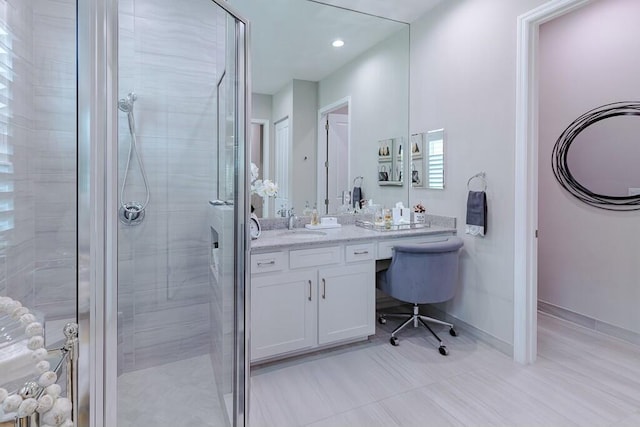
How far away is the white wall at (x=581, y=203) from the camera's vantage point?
2668mm

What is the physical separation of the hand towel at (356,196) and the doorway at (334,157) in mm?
43

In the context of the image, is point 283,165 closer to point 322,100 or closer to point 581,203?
point 322,100

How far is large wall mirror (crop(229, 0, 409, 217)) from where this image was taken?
2.80 m

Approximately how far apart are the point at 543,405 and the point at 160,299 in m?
2.23

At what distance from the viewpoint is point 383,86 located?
3.33 metres

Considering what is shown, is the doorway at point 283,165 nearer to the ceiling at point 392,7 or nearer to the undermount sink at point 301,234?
the undermount sink at point 301,234

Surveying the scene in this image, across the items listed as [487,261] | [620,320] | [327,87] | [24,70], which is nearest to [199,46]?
[24,70]

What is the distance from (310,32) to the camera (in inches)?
117

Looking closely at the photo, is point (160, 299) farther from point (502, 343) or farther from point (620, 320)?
point (620, 320)

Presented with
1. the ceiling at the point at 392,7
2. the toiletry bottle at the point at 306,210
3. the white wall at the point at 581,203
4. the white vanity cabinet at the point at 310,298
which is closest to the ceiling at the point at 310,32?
the ceiling at the point at 392,7

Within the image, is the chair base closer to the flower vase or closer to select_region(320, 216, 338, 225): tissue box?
the flower vase

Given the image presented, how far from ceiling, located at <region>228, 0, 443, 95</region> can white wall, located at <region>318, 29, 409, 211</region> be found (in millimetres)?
127

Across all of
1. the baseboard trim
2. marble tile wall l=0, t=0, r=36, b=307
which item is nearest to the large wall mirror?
marble tile wall l=0, t=0, r=36, b=307

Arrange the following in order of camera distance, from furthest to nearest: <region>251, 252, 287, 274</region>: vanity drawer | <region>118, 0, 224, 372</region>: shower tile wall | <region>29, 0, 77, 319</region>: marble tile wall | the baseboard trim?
1. the baseboard trim
2. <region>251, 252, 287, 274</region>: vanity drawer
3. <region>118, 0, 224, 372</region>: shower tile wall
4. <region>29, 0, 77, 319</region>: marble tile wall
